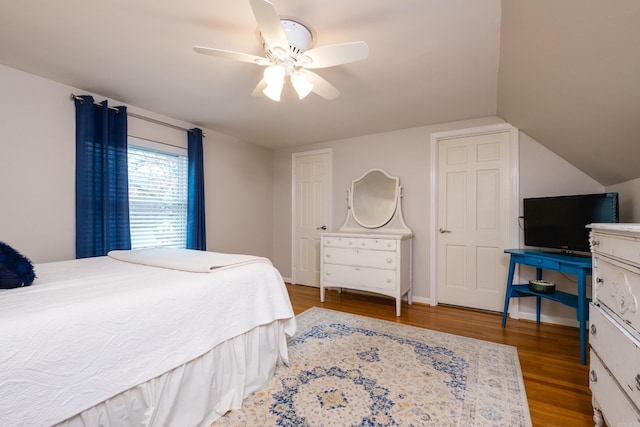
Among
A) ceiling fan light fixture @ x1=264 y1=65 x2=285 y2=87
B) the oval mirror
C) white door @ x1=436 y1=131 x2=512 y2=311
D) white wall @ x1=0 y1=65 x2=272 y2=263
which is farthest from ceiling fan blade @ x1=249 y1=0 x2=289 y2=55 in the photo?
white door @ x1=436 y1=131 x2=512 y2=311

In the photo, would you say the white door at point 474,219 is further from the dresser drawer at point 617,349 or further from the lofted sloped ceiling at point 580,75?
the dresser drawer at point 617,349

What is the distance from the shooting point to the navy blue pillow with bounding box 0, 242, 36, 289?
1.25 metres

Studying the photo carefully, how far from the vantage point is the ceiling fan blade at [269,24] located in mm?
1214

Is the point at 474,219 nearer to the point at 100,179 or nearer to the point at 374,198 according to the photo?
the point at 374,198

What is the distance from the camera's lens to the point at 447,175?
11.0 feet

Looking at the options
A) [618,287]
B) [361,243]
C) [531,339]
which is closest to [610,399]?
[618,287]

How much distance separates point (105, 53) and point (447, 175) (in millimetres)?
3515

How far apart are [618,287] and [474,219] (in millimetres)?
2103

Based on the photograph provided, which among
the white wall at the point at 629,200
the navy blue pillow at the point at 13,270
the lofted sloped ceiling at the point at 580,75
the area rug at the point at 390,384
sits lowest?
the area rug at the point at 390,384

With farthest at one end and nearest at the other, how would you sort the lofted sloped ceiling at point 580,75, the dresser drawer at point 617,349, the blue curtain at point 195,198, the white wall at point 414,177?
the blue curtain at point 195,198
the white wall at point 414,177
the lofted sloped ceiling at point 580,75
the dresser drawer at point 617,349

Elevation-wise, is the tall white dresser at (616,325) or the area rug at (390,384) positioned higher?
the tall white dresser at (616,325)

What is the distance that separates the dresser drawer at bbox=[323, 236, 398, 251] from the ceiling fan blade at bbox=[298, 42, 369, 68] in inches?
80.6

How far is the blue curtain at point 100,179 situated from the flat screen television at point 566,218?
4047 mm

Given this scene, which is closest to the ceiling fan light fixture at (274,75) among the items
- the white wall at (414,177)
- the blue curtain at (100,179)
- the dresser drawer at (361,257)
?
the blue curtain at (100,179)
